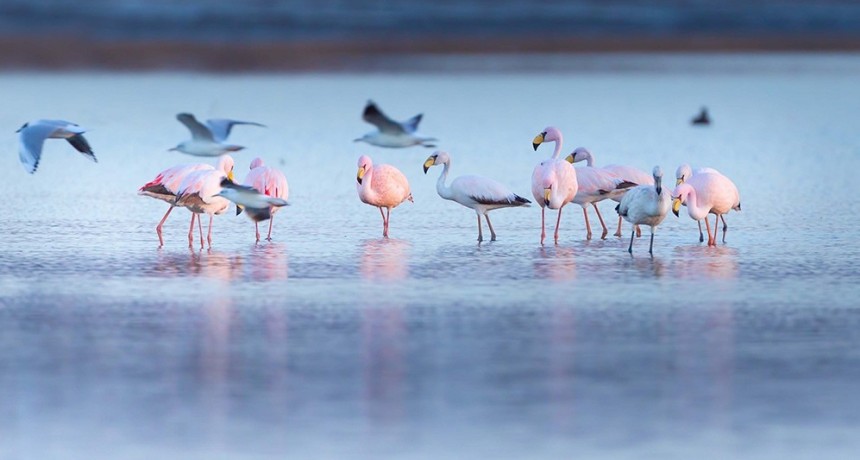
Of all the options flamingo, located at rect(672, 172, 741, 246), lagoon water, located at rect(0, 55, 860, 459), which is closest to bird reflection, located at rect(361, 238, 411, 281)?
lagoon water, located at rect(0, 55, 860, 459)

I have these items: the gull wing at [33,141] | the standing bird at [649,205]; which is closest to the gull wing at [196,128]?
the gull wing at [33,141]

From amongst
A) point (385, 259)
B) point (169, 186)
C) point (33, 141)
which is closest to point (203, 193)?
point (169, 186)

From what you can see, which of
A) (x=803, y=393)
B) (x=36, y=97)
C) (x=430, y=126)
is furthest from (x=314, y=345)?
(x=36, y=97)

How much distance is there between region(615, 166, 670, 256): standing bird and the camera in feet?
36.7

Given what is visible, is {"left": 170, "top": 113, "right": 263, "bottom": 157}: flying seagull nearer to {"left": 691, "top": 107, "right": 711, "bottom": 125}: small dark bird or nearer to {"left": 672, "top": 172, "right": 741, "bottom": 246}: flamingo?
{"left": 672, "top": 172, "right": 741, "bottom": 246}: flamingo

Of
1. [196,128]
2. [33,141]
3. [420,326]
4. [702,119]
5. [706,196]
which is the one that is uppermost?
[702,119]

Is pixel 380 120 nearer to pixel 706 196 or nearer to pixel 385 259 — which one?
pixel 706 196

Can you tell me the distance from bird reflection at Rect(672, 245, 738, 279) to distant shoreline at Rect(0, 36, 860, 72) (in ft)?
90.5

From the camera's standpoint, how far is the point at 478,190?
40.1 feet

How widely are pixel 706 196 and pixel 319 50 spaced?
36.1 metres

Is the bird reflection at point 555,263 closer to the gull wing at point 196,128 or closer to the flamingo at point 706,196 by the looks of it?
the flamingo at point 706,196

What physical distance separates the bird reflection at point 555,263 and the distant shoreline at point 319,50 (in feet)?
90.2

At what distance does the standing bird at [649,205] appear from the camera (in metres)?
11.2

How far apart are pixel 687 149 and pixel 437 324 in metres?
10.9
